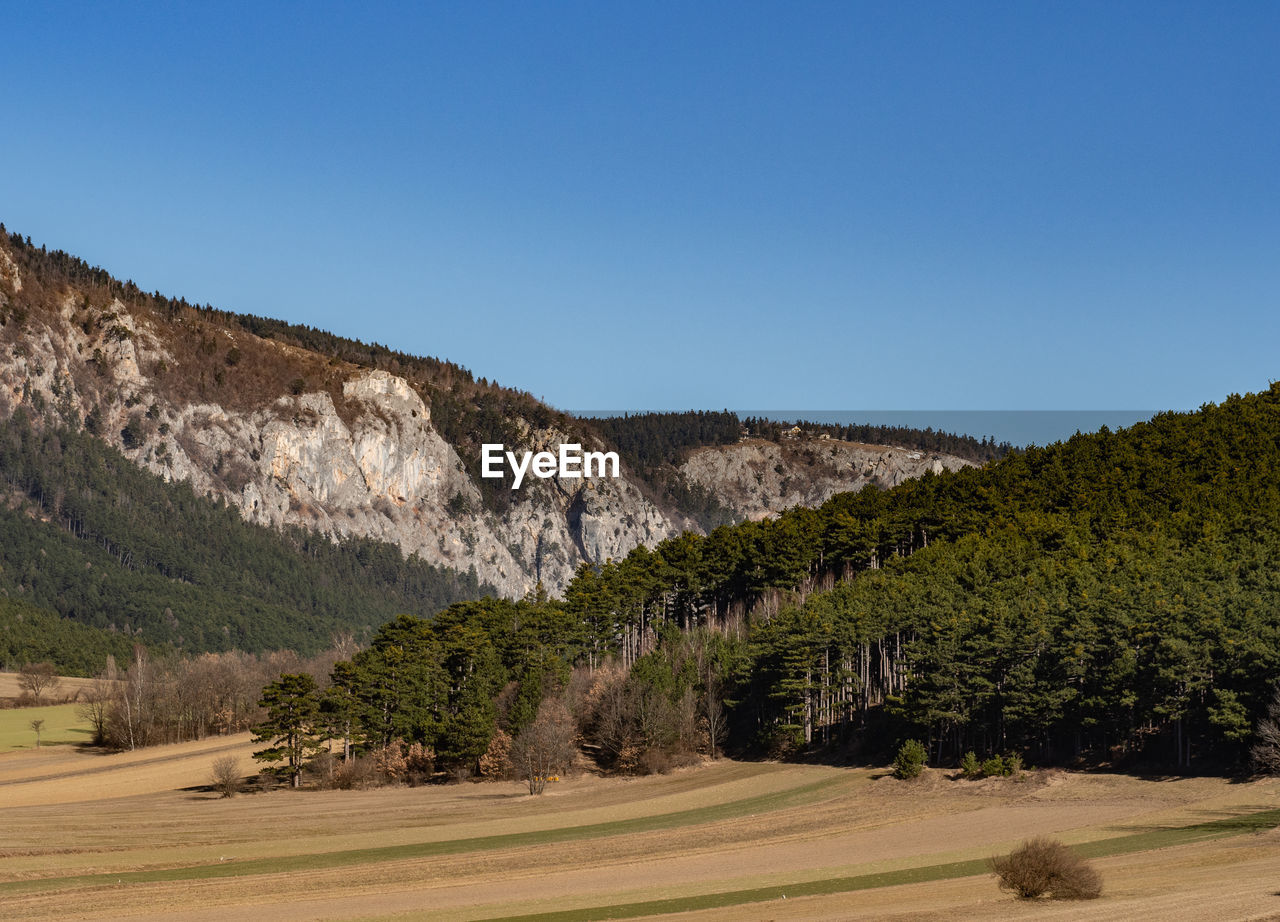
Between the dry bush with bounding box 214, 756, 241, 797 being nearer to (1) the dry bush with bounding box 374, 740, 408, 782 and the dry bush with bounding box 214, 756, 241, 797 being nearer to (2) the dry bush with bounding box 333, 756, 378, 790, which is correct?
(2) the dry bush with bounding box 333, 756, 378, 790

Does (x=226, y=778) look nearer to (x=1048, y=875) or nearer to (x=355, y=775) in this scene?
(x=355, y=775)

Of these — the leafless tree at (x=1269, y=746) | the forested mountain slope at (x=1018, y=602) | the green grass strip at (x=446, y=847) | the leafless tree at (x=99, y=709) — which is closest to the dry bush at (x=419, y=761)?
the forested mountain slope at (x=1018, y=602)

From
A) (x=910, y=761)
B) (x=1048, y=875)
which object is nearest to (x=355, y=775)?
(x=910, y=761)

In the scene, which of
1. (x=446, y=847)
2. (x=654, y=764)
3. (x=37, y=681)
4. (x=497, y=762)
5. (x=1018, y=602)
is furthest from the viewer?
(x=37, y=681)

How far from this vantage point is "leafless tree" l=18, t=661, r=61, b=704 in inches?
7362

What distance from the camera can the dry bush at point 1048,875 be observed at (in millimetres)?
47625

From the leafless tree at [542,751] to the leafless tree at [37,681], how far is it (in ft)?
373

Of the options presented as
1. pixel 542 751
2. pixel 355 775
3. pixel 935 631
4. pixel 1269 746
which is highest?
pixel 935 631

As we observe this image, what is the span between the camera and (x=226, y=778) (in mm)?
100938

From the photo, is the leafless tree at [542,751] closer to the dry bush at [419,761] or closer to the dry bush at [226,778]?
the dry bush at [419,761]

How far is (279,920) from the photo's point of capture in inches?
1932

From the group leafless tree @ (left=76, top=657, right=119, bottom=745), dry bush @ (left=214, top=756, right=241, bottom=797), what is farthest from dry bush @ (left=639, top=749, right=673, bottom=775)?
leafless tree @ (left=76, top=657, right=119, bottom=745)

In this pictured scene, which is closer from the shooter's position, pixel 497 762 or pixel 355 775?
pixel 355 775

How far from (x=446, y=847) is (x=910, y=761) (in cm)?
3352
